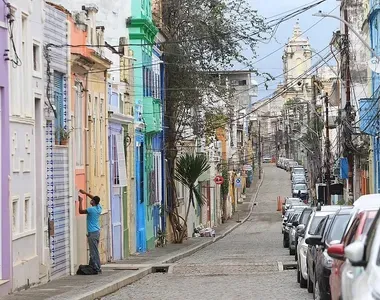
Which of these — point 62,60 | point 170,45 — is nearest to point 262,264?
point 62,60

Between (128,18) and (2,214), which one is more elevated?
(128,18)

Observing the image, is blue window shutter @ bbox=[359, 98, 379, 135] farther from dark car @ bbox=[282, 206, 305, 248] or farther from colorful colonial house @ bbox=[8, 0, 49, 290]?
colorful colonial house @ bbox=[8, 0, 49, 290]

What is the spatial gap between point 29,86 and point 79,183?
641cm

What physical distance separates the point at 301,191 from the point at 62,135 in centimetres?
7273

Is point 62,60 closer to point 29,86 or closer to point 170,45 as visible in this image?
point 29,86

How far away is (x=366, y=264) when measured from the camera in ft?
30.2

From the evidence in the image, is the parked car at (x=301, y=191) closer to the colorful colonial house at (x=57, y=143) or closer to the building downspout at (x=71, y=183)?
the building downspout at (x=71, y=183)

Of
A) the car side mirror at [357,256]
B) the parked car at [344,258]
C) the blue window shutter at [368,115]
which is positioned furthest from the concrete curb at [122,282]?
the car side mirror at [357,256]

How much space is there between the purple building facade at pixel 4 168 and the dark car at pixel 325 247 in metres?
6.25

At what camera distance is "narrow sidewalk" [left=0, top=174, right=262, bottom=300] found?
2161 cm

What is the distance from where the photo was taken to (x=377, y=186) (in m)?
51.0

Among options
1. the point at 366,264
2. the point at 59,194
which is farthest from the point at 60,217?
the point at 366,264

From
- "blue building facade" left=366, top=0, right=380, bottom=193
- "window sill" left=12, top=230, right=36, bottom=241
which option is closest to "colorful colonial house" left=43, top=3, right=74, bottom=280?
"window sill" left=12, top=230, right=36, bottom=241

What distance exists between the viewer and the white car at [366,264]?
334 inches
